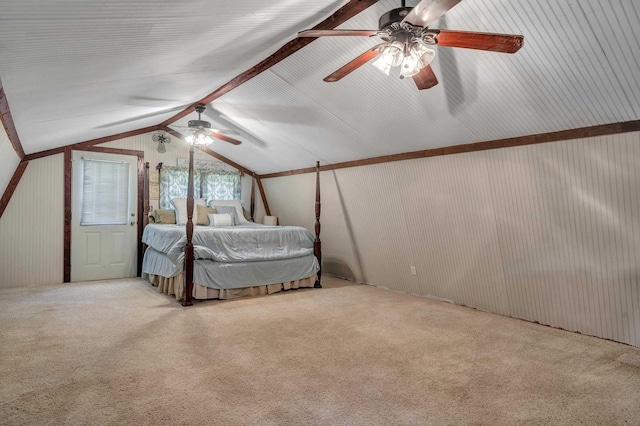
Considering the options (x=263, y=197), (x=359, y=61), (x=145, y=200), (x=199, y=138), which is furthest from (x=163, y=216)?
(x=359, y=61)

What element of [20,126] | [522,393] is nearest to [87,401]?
[522,393]

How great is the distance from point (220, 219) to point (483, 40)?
15.4 ft

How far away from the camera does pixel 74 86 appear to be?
2742mm

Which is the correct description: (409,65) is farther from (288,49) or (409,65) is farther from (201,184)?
(201,184)

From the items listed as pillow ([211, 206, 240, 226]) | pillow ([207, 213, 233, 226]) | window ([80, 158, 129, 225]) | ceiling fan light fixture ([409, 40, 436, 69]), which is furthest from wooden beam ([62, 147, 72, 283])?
ceiling fan light fixture ([409, 40, 436, 69])

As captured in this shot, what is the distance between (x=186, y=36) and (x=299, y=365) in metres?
2.31

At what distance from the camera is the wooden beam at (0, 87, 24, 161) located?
2429 mm

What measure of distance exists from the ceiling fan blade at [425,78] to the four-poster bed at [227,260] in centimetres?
288

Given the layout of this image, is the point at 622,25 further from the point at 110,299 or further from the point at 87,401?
the point at 110,299

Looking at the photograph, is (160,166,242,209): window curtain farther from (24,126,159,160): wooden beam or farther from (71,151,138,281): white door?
(24,126,159,160): wooden beam

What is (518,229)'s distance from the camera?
11.5 feet

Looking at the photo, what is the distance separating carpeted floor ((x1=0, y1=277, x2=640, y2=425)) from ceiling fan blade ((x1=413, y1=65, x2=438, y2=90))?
190cm

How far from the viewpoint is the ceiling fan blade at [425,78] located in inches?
89.1

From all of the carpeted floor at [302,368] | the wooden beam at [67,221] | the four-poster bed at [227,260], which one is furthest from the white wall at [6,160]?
the four-poster bed at [227,260]
